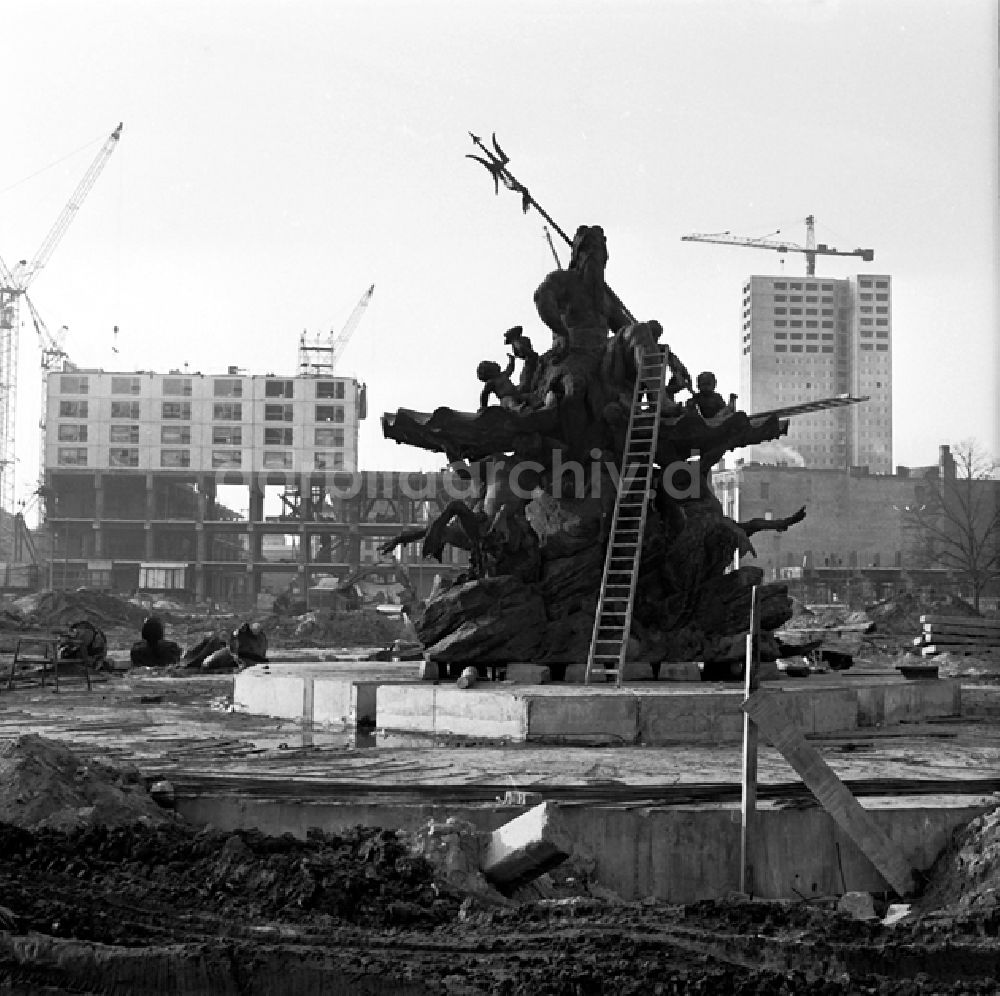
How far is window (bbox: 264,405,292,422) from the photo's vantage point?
12219 centimetres

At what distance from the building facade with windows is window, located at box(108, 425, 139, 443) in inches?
3.0

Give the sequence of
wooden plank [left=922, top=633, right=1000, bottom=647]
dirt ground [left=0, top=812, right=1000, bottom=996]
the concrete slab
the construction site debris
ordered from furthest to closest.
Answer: wooden plank [left=922, top=633, right=1000, bottom=647] → the construction site debris → the concrete slab → dirt ground [left=0, top=812, right=1000, bottom=996]

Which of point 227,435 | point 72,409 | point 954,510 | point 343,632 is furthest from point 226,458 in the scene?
point 343,632

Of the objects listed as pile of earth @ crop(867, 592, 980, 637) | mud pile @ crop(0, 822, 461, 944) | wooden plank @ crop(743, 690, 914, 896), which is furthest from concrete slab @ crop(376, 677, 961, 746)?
pile of earth @ crop(867, 592, 980, 637)

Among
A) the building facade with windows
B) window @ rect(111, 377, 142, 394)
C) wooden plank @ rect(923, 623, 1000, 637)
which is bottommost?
wooden plank @ rect(923, 623, 1000, 637)

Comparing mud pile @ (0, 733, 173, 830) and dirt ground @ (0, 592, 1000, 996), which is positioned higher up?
mud pile @ (0, 733, 173, 830)

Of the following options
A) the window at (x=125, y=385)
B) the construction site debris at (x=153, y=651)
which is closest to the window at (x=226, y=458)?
the window at (x=125, y=385)

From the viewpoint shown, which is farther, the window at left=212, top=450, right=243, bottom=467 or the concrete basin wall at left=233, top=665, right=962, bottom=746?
the window at left=212, top=450, right=243, bottom=467

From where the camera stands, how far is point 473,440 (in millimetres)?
17641

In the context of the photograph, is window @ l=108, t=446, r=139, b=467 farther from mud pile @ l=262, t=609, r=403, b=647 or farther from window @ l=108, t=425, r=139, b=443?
mud pile @ l=262, t=609, r=403, b=647

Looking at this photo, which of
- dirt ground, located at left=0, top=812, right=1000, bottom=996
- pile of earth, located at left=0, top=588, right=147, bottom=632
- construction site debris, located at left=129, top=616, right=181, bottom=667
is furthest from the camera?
pile of earth, located at left=0, top=588, right=147, bottom=632

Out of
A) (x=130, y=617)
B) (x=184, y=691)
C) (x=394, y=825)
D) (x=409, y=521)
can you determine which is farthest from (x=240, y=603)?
(x=394, y=825)

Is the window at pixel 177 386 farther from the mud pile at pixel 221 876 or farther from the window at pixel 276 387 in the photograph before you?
the mud pile at pixel 221 876

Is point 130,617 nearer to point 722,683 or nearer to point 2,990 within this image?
point 722,683
